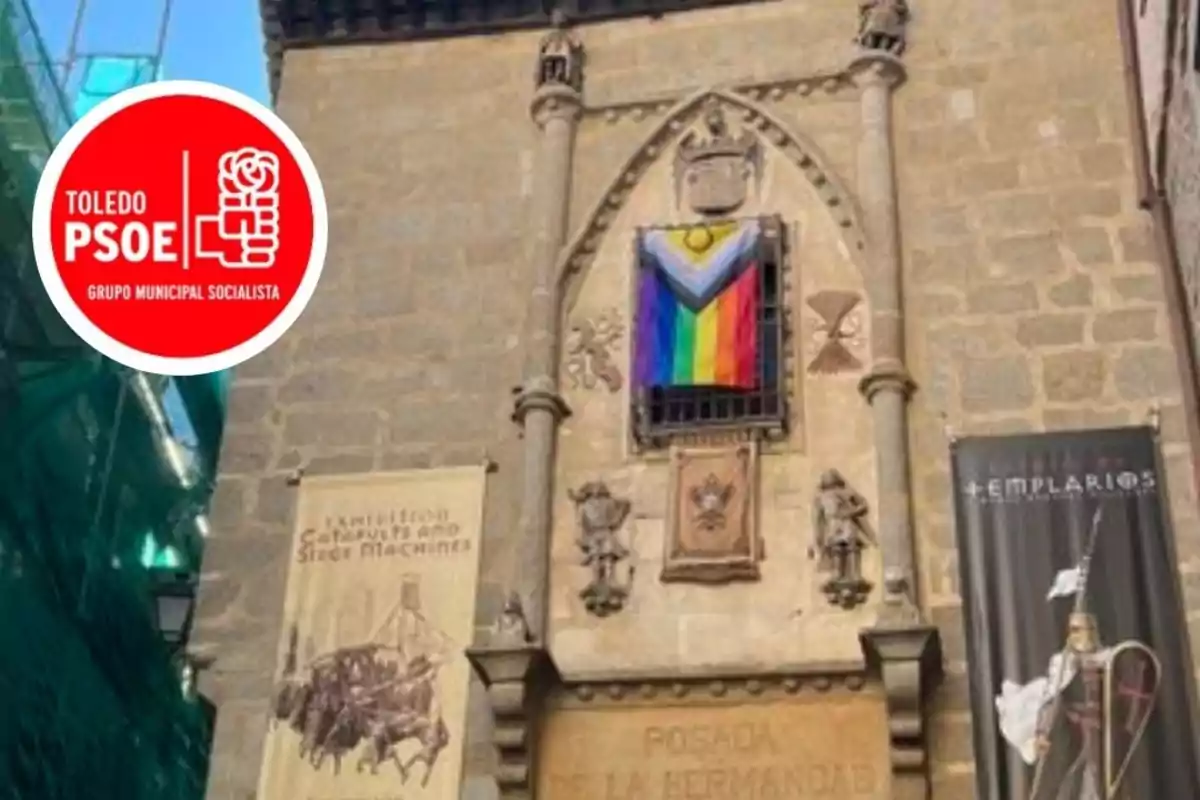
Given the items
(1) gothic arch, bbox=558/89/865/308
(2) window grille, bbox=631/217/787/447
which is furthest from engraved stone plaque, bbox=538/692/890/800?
(1) gothic arch, bbox=558/89/865/308

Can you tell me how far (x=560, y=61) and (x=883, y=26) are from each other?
177 cm

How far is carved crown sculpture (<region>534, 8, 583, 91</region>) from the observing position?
9.95m

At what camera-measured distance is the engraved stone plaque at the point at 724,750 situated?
305 inches

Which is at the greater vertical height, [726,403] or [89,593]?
[89,593]

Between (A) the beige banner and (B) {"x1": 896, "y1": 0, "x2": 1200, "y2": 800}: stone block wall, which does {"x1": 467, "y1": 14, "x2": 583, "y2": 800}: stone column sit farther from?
(B) {"x1": 896, "y1": 0, "x2": 1200, "y2": 800}: stone block wall

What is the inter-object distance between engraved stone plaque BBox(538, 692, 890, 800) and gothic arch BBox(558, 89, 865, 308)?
2.31 metres

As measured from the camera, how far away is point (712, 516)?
27.7 feet

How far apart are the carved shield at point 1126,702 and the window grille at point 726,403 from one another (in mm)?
1953

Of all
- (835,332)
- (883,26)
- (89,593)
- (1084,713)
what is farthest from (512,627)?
(89,593)

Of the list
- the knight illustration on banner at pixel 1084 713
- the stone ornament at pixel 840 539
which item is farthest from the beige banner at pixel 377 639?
the knight illustration on banner at pixel 1084 713

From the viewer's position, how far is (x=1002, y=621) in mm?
7867

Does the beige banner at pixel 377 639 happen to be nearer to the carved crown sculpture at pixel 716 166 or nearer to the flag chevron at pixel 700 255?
the flag chevron at pixel 700 255

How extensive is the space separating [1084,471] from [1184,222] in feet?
4.12

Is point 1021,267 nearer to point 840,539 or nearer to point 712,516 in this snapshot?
point 840,539
